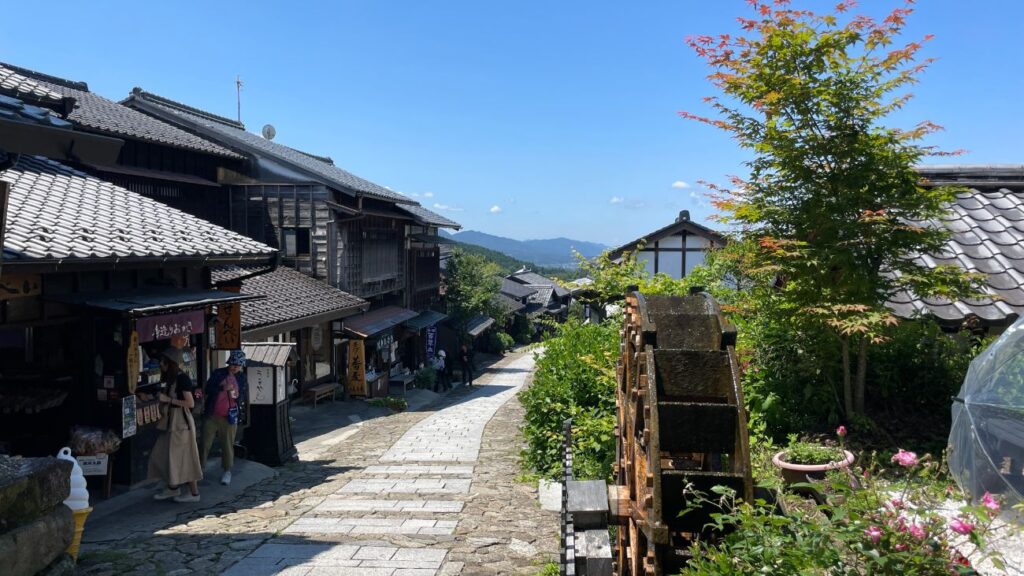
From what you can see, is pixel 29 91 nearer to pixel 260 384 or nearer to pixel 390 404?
pixel 260 384

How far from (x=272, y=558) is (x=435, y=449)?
6939mm

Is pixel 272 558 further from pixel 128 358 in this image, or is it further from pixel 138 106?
pixel 138 106

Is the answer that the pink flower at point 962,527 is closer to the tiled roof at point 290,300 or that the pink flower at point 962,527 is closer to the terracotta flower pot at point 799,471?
the terracotta flower pot at point 799,471

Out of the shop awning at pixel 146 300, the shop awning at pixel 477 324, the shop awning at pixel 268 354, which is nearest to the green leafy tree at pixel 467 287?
the shop awning at pixel 477 324

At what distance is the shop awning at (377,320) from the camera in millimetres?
24891

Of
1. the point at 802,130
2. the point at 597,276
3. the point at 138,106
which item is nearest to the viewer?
the point at 802,130

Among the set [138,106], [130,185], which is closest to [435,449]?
[130,185]

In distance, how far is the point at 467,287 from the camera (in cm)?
4109

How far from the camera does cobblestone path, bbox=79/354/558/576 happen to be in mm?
6602

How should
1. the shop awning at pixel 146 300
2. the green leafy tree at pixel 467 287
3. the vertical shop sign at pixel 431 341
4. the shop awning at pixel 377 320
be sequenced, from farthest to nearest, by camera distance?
the green leafy tree at pixel 467 287
the vertical shop sign at pixel 431 341
the shop awning at pixel 377 320
the shop awning at pixel 146 300

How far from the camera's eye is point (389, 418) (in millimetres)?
19906

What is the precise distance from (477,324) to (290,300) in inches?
846

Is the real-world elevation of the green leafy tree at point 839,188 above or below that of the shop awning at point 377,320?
above

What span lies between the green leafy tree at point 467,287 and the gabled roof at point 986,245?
3110cm
